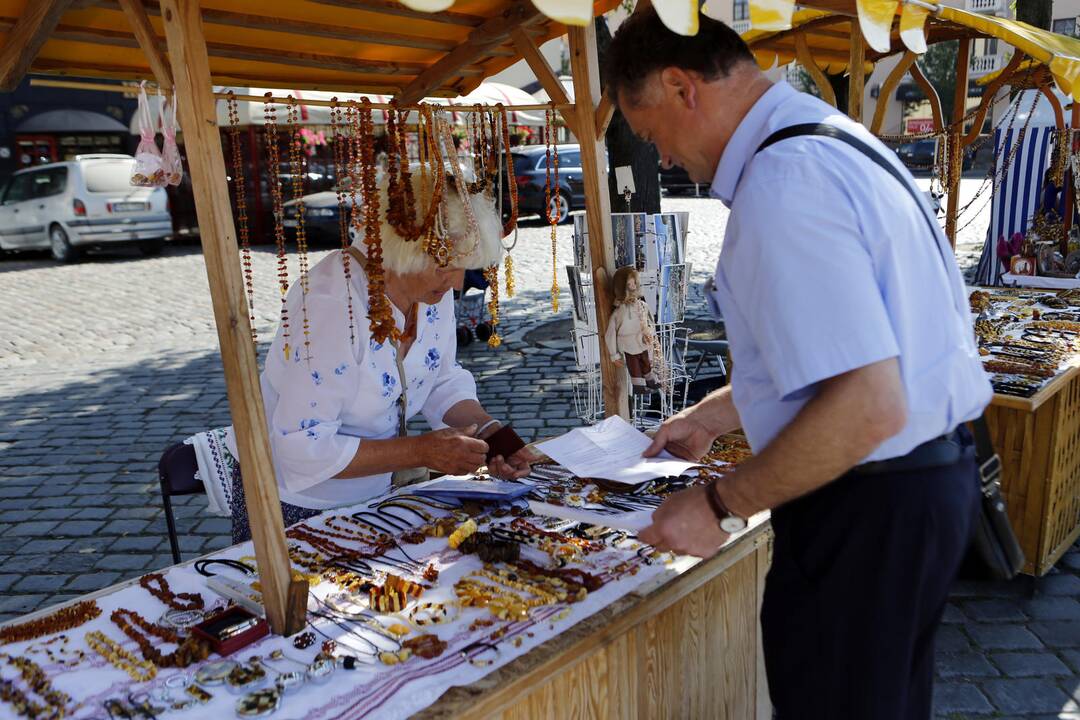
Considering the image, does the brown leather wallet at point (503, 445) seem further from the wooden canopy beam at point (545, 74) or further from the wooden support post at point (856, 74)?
the wooden support post at point (856, 74)

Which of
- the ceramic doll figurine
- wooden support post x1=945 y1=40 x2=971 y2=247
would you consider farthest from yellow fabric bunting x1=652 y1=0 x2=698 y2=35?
wooden support post x1=945 y1=40 x2=971 y2=247

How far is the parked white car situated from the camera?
46.6 feet

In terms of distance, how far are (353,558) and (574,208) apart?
52.1ft

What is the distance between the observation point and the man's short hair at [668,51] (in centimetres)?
145

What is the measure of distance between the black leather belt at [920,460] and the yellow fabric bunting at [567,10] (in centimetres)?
85

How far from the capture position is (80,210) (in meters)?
14.1

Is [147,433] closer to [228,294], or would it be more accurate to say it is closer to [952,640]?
[228,294]

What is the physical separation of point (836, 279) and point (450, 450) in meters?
1.45

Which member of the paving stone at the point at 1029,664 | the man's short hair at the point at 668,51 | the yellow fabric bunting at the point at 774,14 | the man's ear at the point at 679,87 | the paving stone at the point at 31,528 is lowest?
the paving stone at the point at 1029,664

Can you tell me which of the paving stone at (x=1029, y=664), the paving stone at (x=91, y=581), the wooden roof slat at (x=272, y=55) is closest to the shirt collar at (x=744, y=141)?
the wooden roof slat at (x=272, y=55)

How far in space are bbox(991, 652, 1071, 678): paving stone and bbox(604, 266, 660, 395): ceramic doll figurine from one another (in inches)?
66.1

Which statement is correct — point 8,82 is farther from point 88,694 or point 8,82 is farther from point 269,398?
point 88,694

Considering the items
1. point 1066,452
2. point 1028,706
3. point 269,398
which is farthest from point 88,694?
point 1066,452

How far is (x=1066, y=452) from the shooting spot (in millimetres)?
3793
